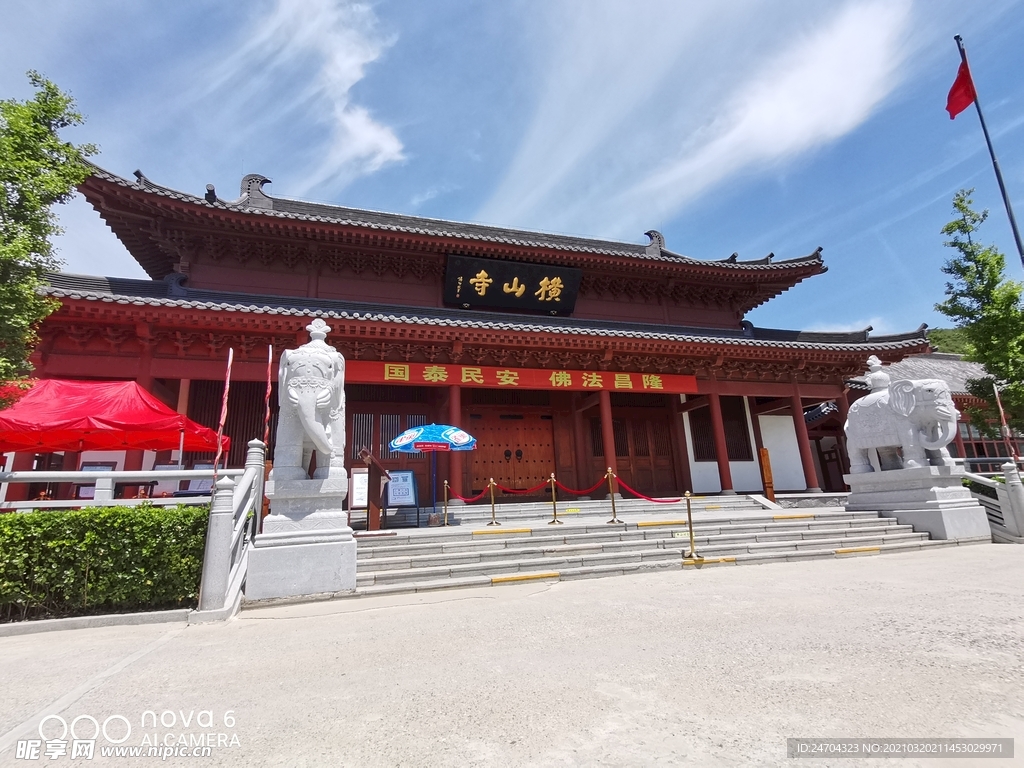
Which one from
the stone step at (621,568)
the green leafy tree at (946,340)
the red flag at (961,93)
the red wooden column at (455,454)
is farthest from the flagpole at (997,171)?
the green leafy tree at (946,340)

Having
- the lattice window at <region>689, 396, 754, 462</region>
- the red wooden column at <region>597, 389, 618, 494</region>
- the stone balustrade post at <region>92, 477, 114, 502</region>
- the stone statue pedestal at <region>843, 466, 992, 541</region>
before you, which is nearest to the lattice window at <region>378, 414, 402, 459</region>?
the red wooden column at <region>597, 389, 618, 494</region>

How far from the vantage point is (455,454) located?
10.3m

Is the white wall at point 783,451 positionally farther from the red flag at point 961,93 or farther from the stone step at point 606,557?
the red flag at point 961,93

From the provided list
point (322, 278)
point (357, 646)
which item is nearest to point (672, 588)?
point (357, 646)

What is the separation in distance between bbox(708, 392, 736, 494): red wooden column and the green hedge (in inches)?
449

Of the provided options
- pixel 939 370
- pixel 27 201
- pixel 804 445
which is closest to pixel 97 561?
pixel 27 201

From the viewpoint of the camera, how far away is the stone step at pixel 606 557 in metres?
5.83

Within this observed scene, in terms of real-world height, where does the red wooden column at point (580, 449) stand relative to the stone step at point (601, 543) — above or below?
above

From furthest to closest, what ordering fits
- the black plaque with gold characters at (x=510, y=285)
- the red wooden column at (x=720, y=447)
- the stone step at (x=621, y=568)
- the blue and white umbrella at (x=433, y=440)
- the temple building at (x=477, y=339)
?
the black plaque with gold characters at (x=510, y=285) < the red wooden column at (x=720, y=447) < the temple building at (x=477, y=339) < the blue and white umbrella at (x=433, y=440) < the stone step at (x=621, y=568)

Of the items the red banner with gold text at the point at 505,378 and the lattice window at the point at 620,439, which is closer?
the red banner with gold text at the point at 505,378

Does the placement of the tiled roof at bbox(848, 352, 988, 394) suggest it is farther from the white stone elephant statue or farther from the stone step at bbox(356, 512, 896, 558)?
the stone step at bbox(356, 512, 896, 558)

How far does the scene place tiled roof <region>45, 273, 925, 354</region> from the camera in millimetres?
9094

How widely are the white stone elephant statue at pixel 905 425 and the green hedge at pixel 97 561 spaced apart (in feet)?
35.0

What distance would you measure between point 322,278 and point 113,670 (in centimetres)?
1051
